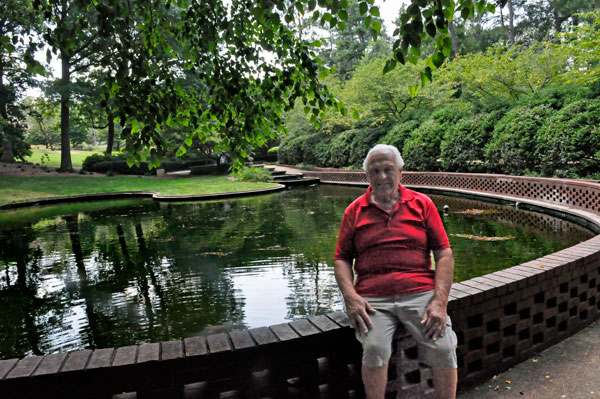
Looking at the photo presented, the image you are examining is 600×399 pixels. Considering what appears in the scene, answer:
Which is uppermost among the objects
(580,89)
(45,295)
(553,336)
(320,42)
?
(580,89)

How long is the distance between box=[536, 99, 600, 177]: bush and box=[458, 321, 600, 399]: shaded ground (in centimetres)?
995

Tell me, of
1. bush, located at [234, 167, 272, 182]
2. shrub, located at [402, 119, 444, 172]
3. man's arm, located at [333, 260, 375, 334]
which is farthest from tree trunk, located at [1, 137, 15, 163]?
man's arm, located at [333, 260, 375, 334]

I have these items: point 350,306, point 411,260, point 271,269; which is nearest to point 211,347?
point 350,306

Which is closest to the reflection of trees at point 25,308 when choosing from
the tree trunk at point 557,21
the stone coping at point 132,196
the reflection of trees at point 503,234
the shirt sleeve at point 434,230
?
the shirt sleeve at point 434,230

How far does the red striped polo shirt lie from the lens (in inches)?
87.2

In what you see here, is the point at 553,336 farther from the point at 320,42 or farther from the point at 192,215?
the point at 192,215

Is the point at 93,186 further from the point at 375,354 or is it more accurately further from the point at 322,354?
the point at 375,354

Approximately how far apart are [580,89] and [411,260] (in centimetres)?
1346

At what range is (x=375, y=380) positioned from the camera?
202cm

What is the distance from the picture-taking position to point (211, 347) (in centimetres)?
192

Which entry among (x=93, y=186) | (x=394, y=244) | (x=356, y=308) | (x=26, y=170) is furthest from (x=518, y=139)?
(x=26, y=170)

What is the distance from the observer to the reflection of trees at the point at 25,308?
436cm

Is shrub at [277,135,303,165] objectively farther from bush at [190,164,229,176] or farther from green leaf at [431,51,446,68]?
green leaf at [431,51,446,68]

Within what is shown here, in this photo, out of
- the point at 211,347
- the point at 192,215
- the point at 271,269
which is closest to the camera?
the point at 211,347
